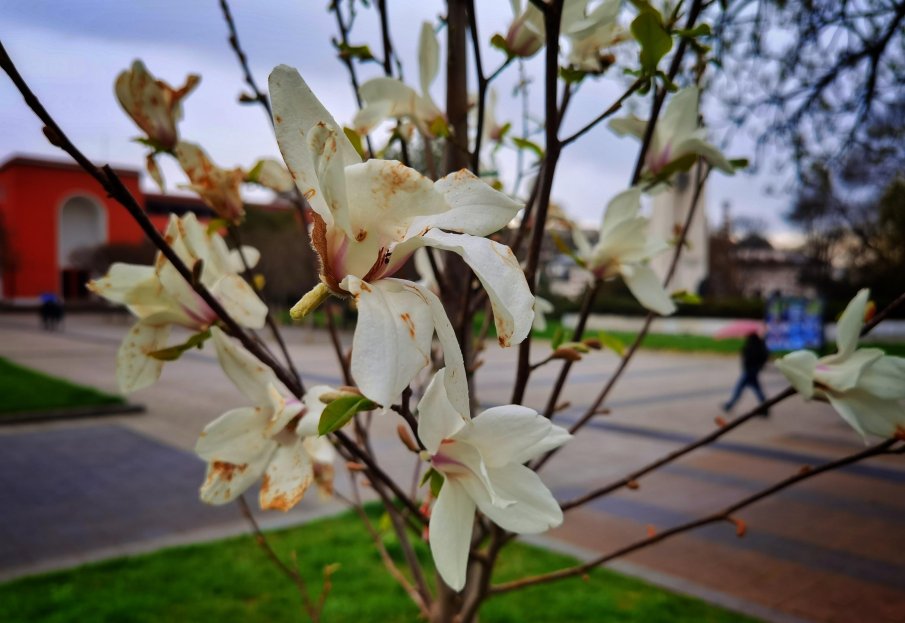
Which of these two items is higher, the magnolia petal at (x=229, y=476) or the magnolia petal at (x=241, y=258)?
the magnolia petal at (x=241, y=258)

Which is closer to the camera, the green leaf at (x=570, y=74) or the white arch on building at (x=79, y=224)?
the green leaf at (x=570, y=74)

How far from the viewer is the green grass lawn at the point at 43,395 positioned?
8617mm

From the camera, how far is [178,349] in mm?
874

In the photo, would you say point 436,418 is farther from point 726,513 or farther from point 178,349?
point 726,513

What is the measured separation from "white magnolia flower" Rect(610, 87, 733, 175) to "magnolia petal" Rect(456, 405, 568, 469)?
0.65 meters

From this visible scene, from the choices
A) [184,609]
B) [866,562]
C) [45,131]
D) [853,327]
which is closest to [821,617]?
[866,562]

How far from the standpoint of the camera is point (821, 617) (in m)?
3.63

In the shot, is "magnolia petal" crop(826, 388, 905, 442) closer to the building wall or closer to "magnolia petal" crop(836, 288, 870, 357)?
"magnolia petal" crop(836, 288, 870, 357)

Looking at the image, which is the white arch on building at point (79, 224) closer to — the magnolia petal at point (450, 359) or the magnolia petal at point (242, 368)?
the magnolia petal at point (242, 368)

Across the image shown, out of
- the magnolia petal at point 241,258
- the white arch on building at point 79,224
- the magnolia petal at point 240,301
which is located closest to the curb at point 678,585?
the magnolia petal at point 241,258

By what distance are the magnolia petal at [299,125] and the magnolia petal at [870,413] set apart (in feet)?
2.23

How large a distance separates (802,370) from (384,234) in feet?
2.00

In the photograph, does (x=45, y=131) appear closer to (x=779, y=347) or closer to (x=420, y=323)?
(x=420, y=323)

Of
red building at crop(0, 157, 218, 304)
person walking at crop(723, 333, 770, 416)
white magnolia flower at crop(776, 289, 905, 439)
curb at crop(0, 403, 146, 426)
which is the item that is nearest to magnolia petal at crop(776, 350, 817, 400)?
white magnolia flower at crop(776, 289, 905, 439)
